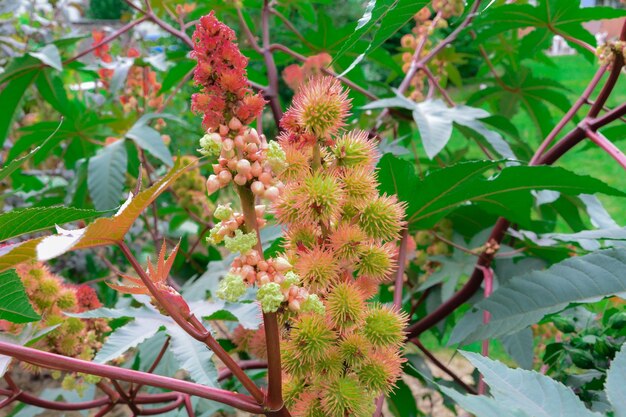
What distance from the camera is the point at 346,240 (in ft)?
1.57

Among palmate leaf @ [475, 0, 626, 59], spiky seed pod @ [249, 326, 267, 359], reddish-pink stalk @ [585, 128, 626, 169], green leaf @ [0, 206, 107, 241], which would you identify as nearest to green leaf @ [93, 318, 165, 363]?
spiky seed pod @ [249, 326, 267, 359]

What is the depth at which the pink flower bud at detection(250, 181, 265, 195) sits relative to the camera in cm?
39

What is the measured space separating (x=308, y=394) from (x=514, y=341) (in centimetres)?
63

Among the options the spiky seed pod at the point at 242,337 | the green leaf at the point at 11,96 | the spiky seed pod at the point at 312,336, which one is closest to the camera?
the spiky seed pod at the point at 312,336

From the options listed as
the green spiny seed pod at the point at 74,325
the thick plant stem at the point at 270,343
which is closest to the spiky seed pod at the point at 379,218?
the thick plant stem at the point at 270,343

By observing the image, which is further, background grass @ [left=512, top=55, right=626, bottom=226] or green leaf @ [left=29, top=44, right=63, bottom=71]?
background grass @ [left=512, top=55, right=626, bottom=226]

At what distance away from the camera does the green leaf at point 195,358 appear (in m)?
0.69

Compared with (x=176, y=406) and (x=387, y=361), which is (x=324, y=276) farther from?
(x=176, y=406)

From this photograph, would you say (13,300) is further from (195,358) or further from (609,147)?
(609,147)

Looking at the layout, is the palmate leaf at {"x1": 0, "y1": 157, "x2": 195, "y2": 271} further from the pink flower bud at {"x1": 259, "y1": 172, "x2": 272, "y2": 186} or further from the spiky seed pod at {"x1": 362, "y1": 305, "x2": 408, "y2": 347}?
the spiky seed pod at {"x1": 362, "y1": 305, "x2": 408, "y2": 347}

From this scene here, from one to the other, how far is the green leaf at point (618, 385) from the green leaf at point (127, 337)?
1.76ft

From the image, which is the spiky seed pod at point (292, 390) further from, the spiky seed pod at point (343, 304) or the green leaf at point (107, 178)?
the green leaf at point (107, 178)

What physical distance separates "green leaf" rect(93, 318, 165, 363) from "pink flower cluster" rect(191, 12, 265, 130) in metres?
0.43

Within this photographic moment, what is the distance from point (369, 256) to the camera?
51 cm
